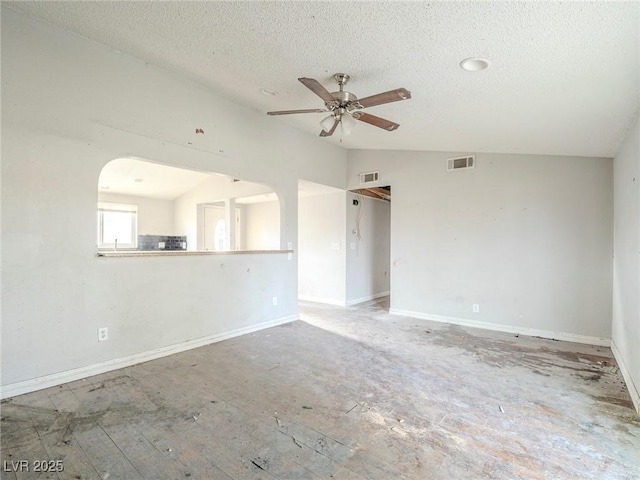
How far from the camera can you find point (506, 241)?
14.3 ft

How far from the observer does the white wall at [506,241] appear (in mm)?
3850

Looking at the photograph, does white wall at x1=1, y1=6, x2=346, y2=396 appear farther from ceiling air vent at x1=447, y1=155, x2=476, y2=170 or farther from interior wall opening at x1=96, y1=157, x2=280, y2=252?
ceiling air vent at x1=447, y1=155, x2=476, y2=170

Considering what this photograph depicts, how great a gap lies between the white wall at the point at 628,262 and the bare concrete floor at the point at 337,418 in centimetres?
21

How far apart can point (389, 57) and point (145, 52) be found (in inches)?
88.1

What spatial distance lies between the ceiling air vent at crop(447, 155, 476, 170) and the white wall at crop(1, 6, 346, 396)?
313 cm

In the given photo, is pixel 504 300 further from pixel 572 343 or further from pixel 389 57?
pixel 389 57

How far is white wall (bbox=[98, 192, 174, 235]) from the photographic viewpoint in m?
7.64

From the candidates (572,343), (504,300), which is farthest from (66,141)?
(572,343)

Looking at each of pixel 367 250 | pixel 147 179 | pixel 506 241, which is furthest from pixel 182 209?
pixel 506 241

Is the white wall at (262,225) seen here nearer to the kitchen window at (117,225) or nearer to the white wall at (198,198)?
the white wall at (198,198)

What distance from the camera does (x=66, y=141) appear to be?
2.68 metres

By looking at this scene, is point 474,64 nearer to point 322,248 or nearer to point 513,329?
point 513,329

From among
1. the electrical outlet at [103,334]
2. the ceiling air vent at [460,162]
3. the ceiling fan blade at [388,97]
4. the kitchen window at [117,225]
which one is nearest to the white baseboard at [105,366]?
the electrical outlet at [103,334]

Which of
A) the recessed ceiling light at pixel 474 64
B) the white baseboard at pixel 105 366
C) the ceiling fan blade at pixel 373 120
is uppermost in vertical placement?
the recessed ceiling light at pixel 474 64
